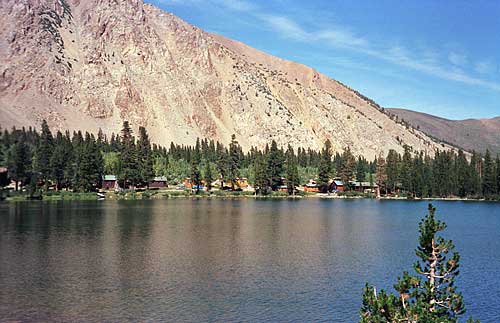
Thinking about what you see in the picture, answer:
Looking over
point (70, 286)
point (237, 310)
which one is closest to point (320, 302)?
point (237, 310)

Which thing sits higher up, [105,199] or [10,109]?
[10,109]

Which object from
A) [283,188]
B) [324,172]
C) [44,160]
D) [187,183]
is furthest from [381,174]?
[44,160]

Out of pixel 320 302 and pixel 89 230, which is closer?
pixel 320 302

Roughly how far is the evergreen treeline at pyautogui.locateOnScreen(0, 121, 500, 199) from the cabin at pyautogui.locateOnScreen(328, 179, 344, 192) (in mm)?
3032

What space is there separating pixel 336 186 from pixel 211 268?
125602mm

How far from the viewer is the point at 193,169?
13938cm

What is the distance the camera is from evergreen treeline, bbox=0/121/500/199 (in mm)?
122438

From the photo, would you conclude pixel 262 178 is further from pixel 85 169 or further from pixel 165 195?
pixel 85 169

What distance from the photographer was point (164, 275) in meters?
37.1

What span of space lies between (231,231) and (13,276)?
2926cm

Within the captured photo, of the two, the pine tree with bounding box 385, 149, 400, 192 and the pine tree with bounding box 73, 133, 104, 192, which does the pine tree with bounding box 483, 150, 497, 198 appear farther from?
the pine tree with bounding box 73, 133, 104, 192

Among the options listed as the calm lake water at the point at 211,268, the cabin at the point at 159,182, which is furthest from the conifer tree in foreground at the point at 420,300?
the cabin at the point at 159,182

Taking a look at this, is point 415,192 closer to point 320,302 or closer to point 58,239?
point 58,239

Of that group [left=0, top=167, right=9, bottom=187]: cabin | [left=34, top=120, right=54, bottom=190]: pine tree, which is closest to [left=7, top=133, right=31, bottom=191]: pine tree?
[left=34, top=120, right=54, bottom=190]: pine tree
